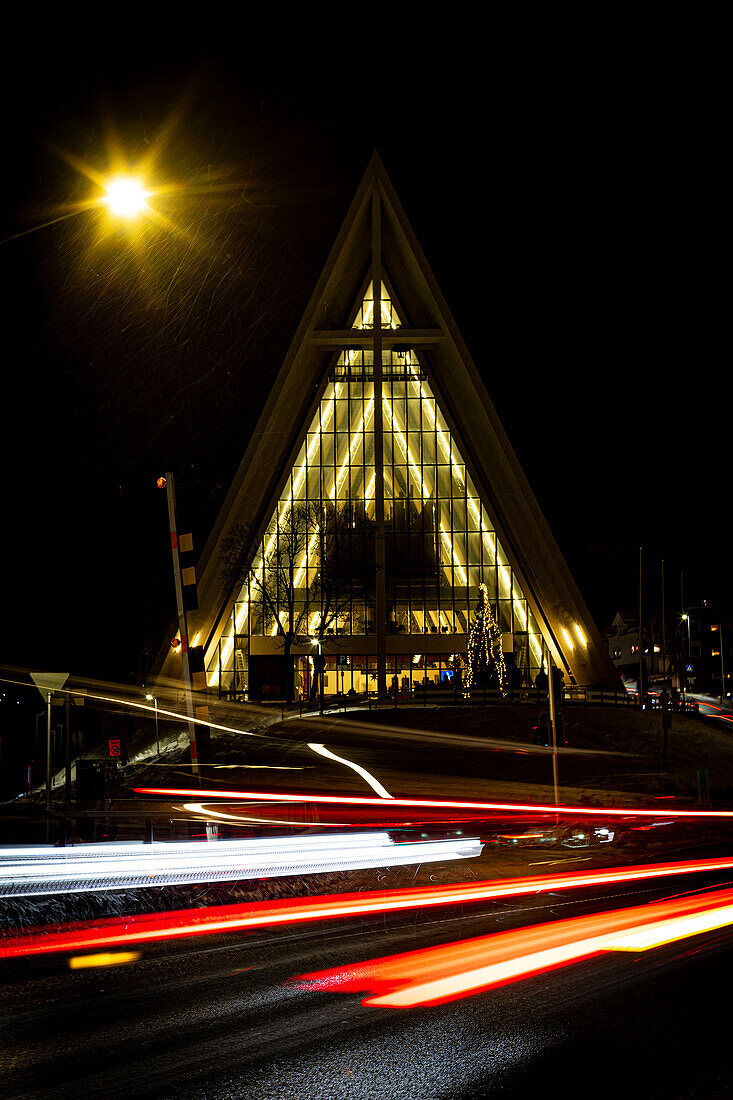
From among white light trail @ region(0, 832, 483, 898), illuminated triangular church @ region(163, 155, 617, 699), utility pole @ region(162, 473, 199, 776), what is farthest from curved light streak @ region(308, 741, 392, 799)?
illuminated triangular church @ region(163, 155, 617, 699)

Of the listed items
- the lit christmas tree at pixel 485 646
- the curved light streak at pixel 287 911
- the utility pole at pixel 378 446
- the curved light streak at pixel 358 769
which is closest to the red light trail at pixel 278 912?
the curved light streak at pixel 287 911

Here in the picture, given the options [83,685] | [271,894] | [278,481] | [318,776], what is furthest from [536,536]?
[271,894]

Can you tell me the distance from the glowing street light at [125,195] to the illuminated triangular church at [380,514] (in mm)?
35992

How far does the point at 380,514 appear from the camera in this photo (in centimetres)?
4688

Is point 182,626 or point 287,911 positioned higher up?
point 182,626

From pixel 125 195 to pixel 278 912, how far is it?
6.79m

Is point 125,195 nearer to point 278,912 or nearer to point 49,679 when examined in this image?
point 49,679

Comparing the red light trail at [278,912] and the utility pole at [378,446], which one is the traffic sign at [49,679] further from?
the utility pole at [378,446]

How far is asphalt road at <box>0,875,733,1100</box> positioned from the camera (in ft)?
12.1

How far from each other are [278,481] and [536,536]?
14.6 meters

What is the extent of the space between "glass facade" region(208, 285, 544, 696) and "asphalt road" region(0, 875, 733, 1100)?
145 feet

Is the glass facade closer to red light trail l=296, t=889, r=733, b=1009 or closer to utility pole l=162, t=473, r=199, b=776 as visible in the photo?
utility pole l=162, t=473, r=199, b=776

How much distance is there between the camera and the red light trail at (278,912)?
21.5ft

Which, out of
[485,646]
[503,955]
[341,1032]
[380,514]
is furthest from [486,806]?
[485,646]
